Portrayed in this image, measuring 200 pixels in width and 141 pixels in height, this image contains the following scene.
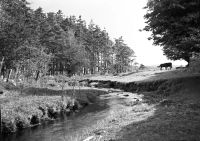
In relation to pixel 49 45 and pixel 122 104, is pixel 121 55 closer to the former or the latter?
pixel 49 45

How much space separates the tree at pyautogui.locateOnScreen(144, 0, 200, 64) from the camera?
23.8 metres

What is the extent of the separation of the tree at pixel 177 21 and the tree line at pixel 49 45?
19.7m

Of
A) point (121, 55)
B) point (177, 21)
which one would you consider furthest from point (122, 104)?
point (121, 55)

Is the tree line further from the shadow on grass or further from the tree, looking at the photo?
the tree

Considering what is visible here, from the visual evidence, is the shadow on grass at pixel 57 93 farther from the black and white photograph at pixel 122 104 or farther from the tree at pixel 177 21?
the tree at pixel 177 21

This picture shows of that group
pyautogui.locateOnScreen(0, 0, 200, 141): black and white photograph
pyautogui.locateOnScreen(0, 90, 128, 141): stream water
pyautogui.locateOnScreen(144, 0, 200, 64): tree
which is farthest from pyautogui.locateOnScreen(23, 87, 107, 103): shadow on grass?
pyautogui.locateOnScreen(144, 0, 200, 64): tree

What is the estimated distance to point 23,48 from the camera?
46.2 metres

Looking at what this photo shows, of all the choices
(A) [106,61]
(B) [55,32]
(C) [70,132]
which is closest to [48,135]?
(C) [70,132]

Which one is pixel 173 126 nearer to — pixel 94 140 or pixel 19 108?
pixel 94 140

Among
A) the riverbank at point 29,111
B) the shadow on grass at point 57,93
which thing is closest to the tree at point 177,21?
the riverbank at point 29,111

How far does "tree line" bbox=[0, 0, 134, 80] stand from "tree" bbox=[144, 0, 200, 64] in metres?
19.7

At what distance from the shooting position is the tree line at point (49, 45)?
4303cm

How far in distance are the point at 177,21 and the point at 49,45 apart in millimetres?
61724

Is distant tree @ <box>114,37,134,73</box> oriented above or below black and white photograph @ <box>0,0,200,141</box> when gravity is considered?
above
